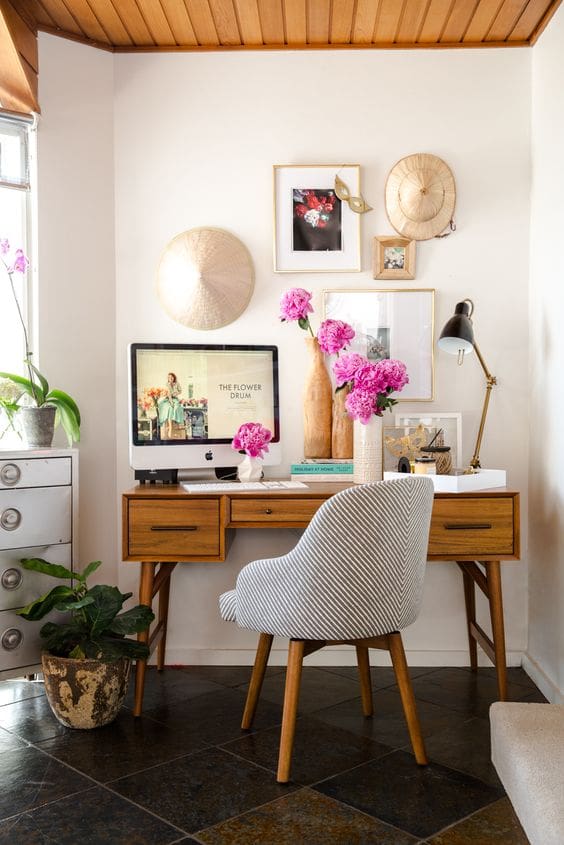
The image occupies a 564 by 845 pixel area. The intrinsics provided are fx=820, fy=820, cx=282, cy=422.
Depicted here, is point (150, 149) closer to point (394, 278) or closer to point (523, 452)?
point (394, 278)

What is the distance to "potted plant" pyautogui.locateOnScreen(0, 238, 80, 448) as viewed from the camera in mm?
2908

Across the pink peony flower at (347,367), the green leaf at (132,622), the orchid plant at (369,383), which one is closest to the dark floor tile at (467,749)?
the green leaf at (132,622)

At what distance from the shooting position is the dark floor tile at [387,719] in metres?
2.55

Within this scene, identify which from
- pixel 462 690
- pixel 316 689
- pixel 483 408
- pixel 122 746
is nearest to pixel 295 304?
pixel 483 408

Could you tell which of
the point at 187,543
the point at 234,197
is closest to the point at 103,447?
the point at 187,543

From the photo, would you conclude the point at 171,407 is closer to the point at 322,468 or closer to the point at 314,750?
the point at 322,468

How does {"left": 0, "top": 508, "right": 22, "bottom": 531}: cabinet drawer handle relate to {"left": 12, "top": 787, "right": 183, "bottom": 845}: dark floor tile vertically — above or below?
above

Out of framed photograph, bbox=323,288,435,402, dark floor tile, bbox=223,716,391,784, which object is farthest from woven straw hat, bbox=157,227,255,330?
dark floor tile, bbox=223,716,391,784

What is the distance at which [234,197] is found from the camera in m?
3.31

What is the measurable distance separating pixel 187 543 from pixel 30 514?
557 mm

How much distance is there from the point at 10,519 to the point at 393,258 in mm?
1749

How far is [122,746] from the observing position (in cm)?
247

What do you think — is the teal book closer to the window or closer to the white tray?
the white tray

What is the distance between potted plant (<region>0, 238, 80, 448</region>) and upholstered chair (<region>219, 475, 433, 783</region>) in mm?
1047
